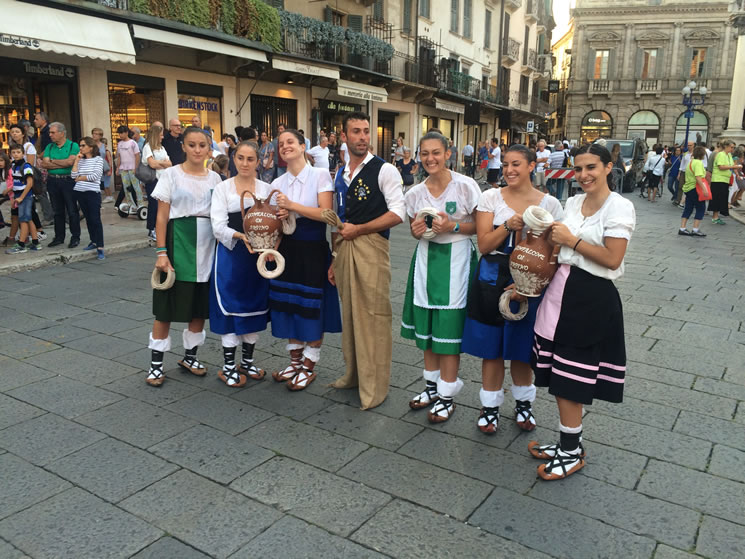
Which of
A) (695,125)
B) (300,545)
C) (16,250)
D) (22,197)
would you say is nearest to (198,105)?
(22,197)

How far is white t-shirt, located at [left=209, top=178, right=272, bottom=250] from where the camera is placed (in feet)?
13.3

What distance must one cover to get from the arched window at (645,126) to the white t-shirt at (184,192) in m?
52.8

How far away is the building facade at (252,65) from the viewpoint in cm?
1271

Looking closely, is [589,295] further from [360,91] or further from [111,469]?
[360,91]

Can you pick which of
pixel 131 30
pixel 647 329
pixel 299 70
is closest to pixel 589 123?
pixel 299 70

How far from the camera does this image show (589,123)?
52281mm

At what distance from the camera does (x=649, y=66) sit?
163 ft

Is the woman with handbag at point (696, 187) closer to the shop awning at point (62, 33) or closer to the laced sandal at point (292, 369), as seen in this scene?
the laced sandal at point (292, 369)

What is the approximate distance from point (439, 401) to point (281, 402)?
3.50ft

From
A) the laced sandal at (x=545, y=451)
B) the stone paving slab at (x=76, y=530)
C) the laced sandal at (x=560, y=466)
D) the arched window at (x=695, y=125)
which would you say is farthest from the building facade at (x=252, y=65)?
the arched window at (x=695, y=125)

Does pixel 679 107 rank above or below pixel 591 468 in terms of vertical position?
above

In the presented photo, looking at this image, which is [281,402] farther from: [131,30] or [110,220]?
[131,30]

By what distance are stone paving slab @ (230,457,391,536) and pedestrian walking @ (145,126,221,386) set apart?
151cm

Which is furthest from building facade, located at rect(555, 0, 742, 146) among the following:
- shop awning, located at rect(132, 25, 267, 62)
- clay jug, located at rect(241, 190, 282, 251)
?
clay jug, located at rect(241, 190, 282, 251)
